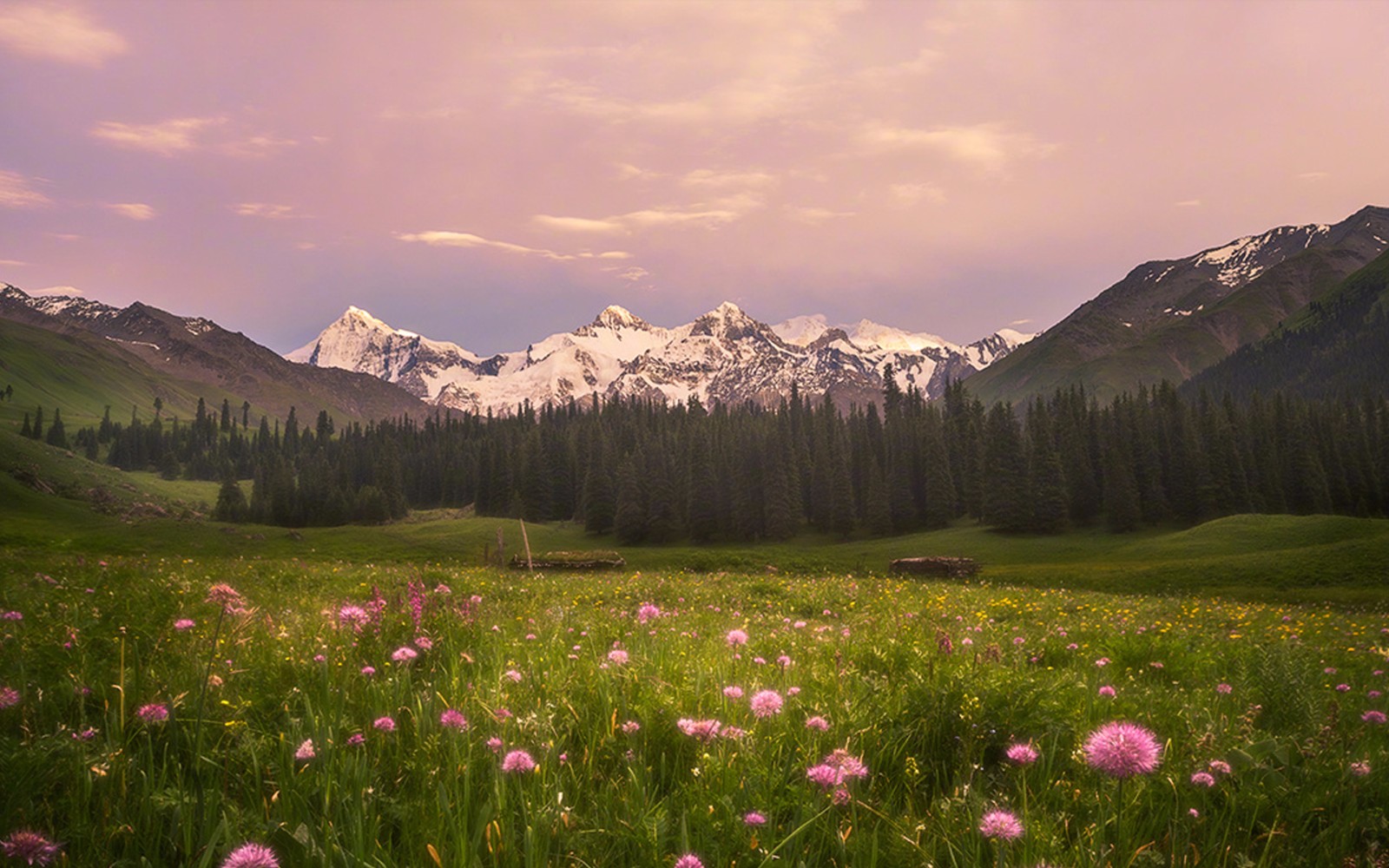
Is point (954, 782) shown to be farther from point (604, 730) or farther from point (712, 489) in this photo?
point (712, 489)

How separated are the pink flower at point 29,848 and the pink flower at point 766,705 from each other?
2725 mm

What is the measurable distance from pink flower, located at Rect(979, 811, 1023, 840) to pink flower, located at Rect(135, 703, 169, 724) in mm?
3691

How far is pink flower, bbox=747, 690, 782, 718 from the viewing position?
11.4 feet

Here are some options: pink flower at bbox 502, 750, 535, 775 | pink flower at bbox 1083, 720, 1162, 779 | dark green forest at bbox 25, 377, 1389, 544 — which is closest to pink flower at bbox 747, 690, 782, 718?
pink flower at bbox 502, 750, 535, 775

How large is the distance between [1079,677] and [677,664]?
379 cm

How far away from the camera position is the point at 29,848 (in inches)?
81.0

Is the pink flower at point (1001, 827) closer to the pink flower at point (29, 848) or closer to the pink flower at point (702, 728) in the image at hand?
the pink flower at point (702, 728)

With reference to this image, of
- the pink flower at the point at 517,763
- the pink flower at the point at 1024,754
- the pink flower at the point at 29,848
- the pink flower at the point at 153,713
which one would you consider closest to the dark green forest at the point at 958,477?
the pink flower at the point at 1024,754

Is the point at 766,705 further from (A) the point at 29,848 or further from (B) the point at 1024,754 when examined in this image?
(A) the point at 29,848

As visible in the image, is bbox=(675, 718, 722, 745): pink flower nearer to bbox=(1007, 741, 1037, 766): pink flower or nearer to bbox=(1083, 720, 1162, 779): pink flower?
bbox=(1007, 741, 1037, 766): pink flower

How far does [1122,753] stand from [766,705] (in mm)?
1670

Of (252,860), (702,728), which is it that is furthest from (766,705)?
(252,860)

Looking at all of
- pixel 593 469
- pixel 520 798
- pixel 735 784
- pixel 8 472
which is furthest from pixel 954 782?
pixel 8 472

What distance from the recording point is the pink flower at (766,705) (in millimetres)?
3488
